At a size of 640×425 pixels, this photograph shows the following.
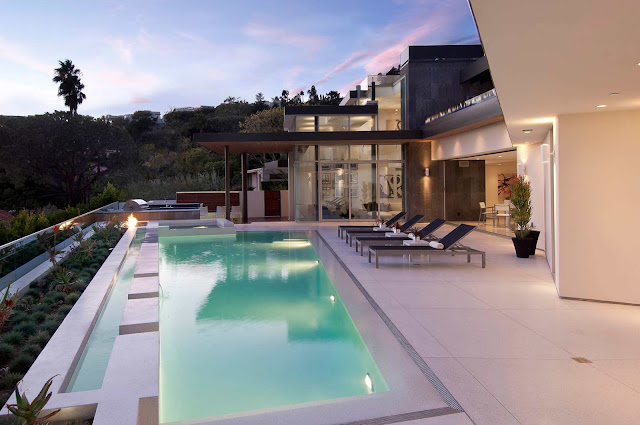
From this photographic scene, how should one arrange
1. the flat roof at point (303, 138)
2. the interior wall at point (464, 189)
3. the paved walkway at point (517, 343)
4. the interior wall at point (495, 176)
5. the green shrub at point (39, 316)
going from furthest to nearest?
1. the interior wall at point (495, 176)
2. the interior wall at point (464, 189)
3. the flat roof at point (303, 138)
4. the green shrub at point (39, 316)
5. the paved walkway at point (517, 343)

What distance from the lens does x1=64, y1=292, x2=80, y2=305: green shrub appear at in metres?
6.51

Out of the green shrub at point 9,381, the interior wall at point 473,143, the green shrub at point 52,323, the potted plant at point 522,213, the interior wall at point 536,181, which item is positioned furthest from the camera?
the interior wall at point 473,143

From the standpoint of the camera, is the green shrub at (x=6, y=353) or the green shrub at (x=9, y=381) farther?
the green shrub at (x=6, y=353)

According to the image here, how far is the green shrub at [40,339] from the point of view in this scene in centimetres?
497

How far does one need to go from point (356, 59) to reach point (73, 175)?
22702 mm

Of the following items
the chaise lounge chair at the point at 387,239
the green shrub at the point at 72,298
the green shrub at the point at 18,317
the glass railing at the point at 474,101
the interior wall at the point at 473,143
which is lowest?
the green shrub at the point at 18,317

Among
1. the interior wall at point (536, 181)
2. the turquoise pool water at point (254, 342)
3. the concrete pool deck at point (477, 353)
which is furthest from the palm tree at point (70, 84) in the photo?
the concrete pool deck at point (477, 353)


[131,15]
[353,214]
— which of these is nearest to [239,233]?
[353,214]

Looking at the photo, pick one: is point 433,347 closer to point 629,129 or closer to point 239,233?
point 629,129

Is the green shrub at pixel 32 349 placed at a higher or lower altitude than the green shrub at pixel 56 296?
lower

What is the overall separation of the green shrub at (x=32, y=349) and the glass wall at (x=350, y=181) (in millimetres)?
15559

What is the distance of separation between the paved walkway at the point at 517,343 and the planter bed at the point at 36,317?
328 cm

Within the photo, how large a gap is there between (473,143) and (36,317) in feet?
43.6

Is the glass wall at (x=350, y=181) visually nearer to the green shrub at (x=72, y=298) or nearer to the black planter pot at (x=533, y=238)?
the black planter pot at (x=533, y=238)
